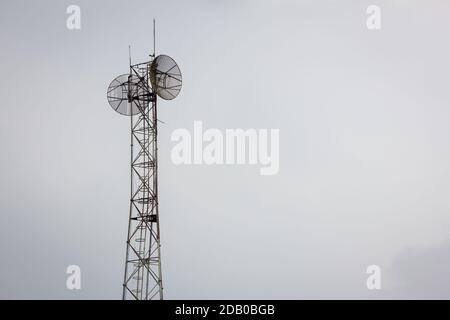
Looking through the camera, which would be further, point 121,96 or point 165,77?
point 121,96

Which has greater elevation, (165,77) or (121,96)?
(165,77)

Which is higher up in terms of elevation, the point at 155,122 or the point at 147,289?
the point at 155,122

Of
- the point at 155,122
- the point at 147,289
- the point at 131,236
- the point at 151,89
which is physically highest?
the point at 151,89

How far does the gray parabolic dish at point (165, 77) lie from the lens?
27938mm

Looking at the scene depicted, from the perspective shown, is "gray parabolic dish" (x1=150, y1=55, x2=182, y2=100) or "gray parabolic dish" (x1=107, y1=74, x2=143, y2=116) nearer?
"gray parabolic dish" (x1=150, y1=55, x2=182, y2=100)

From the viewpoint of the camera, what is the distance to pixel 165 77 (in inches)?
1104

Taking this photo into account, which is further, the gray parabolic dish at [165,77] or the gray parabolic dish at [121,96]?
the gray parabolic dish at [121,96]

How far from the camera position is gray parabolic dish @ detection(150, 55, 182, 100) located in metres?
27.9

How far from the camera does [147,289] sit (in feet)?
88.6
